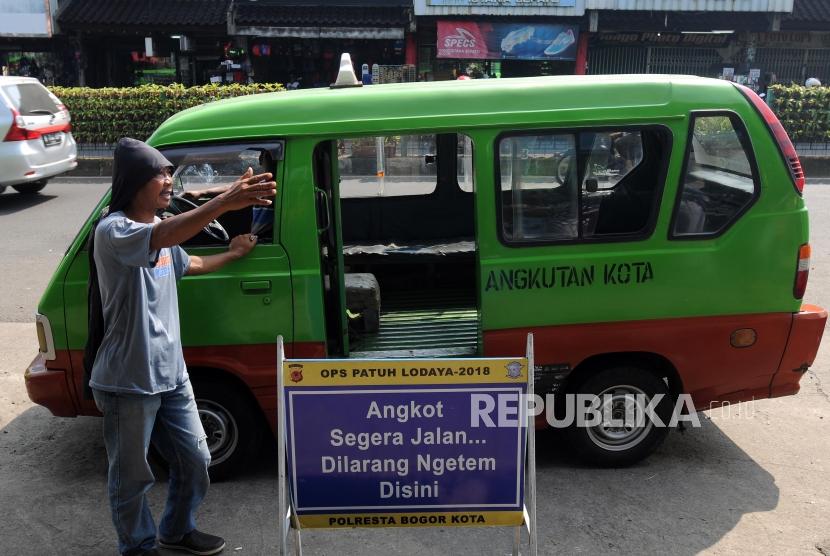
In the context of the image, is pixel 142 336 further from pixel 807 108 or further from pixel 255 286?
pixel 807 108

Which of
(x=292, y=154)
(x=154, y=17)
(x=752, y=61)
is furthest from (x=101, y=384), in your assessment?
(x=752, y=61)

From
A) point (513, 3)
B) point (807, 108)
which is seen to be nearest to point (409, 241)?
point (807, 108)

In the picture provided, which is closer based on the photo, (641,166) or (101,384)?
(101,384)

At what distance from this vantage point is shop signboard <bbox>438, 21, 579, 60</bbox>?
21.3 metres

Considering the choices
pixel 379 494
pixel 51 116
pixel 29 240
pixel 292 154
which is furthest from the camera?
pixel 51 116

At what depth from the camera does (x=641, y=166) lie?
4309 mm

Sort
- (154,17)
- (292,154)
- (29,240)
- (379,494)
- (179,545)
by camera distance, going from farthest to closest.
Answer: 1. (154,17)
2. (29,240)
3. (292,154)
4. (179,545)
5. (379,494)

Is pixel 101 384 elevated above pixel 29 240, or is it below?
above

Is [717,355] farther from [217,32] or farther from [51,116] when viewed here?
[217,32]

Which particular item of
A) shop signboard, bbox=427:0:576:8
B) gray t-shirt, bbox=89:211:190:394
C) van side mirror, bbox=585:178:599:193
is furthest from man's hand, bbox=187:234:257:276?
shop signboard, bbox=427:0:576:8

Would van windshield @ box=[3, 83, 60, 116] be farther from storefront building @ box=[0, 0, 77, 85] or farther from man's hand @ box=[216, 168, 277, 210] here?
man's hand @ box=[216, 168, 277, 210]

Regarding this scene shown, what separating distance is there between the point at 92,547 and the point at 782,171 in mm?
3974

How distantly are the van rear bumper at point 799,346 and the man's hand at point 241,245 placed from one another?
2903 millimetres

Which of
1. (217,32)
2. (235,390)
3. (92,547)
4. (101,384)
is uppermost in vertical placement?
(217,32)
